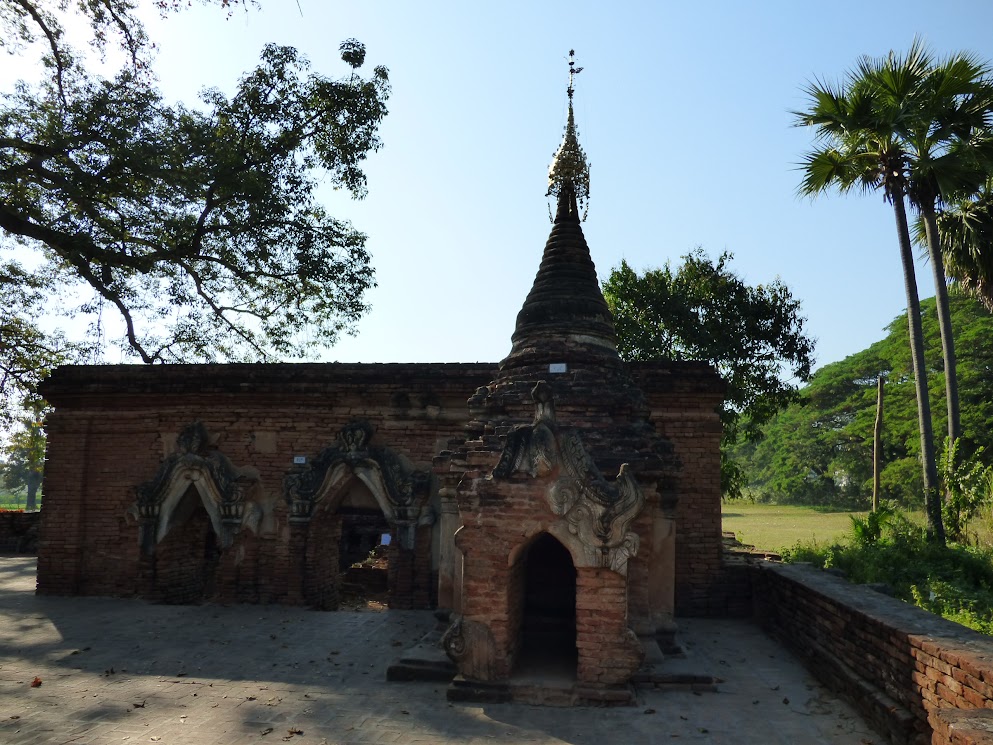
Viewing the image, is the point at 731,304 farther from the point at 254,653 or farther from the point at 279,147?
the point at 254,653

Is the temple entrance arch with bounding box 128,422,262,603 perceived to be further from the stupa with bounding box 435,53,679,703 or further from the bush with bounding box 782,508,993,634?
Result: the bush with bounding box 782,508,993,634

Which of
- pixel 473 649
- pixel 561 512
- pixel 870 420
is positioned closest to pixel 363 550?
pixel 473 649

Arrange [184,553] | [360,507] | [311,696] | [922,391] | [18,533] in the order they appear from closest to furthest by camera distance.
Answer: [311,696], [360,507], [184,553], [922,391], [18,533]

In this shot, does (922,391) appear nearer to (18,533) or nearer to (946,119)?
(946,119)

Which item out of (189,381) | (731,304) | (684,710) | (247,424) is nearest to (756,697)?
(684,710)

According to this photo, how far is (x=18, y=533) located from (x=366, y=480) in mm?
12385

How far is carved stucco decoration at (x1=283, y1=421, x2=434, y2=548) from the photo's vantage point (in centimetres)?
1010

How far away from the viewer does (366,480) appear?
10.3m

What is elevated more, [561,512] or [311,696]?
[561,512]

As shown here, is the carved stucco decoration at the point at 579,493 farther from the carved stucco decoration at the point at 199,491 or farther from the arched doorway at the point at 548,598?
the carved stucco decoration at the point at 199,491

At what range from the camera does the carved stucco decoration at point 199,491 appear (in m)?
10.6

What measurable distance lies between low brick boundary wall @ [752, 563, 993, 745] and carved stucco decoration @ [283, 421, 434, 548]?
202 inches

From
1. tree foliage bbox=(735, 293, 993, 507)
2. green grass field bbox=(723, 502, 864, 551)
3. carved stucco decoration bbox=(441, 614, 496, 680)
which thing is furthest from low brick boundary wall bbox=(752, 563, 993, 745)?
tree foliage bbox=(735, 293, 993, 507)

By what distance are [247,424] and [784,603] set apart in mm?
8231
